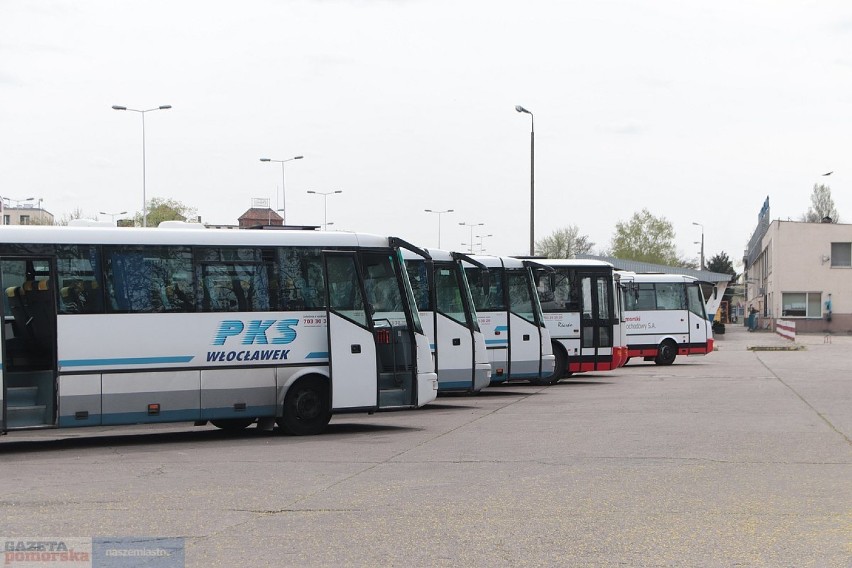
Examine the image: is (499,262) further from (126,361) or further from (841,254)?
(841,254)

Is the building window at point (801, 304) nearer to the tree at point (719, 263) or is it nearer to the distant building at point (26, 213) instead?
the tree at point (719, 263)

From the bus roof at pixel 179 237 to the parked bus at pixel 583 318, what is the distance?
13140 mm

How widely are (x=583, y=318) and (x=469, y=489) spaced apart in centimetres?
1943

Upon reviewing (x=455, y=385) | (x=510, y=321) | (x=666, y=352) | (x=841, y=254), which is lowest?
(x=666, y=352)

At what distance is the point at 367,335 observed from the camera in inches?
649

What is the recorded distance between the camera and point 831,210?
458 feet

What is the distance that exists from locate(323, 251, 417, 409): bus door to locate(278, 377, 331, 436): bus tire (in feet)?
0.69

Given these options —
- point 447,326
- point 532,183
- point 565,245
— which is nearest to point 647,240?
point 565,245

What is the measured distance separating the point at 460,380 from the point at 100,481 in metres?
10.5

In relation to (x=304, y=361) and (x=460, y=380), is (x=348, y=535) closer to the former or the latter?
(x=304, y=361)

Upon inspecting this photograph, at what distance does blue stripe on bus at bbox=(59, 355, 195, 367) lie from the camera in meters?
14.6

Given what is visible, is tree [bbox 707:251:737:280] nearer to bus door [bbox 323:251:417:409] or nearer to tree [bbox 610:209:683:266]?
tree [bbox 610:209:683:266]

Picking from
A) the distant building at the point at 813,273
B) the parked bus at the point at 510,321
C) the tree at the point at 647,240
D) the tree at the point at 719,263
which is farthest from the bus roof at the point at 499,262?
the tree at the point at 719,263

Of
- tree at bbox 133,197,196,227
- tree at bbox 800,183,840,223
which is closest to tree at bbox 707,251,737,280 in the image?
tree at bbox 800,183,840,223
